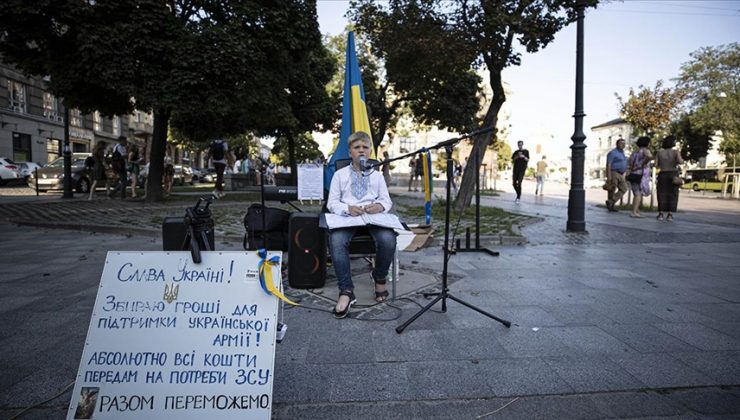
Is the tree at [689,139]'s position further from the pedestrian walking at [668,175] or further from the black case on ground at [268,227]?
the black case on ground at [268,227]

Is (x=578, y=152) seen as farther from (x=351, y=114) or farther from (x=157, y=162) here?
(x=157, y=162)

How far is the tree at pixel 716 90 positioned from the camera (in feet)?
114

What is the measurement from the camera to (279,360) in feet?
8.72

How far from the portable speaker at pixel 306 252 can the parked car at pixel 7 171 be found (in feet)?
81.1

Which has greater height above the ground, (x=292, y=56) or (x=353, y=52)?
(x=292, y=56)

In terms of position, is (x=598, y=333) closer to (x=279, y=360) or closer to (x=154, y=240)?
(x=279, y=360)

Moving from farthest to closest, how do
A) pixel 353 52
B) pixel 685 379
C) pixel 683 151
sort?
pixel 683 151
pixel 353 52
pixel 685 379

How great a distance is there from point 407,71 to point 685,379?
11352mm

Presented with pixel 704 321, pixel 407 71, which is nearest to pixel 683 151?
pixel 407 71

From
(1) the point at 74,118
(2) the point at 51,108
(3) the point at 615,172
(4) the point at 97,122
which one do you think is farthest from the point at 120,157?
(4) the point at 97,122

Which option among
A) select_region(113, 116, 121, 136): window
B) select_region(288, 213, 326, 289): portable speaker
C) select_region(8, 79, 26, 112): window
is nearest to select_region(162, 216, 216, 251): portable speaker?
select_region(288, 213, 326, 289): portable speaker

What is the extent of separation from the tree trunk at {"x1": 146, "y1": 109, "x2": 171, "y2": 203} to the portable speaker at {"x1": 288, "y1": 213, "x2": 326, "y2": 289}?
10924 mm

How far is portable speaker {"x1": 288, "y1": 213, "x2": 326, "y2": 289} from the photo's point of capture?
4047 millimetres

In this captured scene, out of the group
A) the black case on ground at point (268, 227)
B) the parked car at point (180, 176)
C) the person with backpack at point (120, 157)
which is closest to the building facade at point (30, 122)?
the parked car at point (180, 176)
